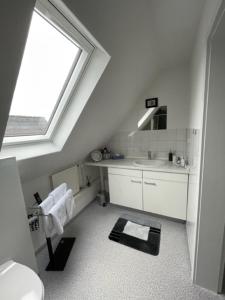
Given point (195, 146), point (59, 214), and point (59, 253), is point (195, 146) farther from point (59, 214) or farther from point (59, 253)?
point (59, 253)

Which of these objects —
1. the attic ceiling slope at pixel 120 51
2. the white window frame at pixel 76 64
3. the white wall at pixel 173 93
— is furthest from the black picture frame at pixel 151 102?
the white window frame at pixel 76 64

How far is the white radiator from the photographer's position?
194 cm

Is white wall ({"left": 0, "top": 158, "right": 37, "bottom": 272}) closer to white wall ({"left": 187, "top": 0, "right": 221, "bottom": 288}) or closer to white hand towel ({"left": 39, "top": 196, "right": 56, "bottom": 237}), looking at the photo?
white hand towel ({"left": 39, "top": 196, "right": 56, "bottom": 237})

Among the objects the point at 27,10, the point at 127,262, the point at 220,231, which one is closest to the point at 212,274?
the point at 220,231

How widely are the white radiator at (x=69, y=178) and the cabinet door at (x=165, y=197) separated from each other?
1.06 meters

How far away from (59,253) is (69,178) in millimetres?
910

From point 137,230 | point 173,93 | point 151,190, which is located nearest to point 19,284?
point 137,230

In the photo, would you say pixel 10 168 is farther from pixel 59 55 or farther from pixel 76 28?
pixel 76 28

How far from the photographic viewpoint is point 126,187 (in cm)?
224

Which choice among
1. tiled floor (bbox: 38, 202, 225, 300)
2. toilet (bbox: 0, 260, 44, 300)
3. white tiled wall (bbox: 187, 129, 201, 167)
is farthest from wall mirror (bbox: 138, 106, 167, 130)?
toilet (bbox: 0, 260, 44, 300)

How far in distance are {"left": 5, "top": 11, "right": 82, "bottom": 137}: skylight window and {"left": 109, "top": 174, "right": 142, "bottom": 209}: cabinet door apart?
1.29 m

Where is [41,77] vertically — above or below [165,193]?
above

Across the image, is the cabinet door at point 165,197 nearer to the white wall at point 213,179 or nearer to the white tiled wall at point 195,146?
the white tiled wall at point 195,146

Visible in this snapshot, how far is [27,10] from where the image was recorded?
607mm
